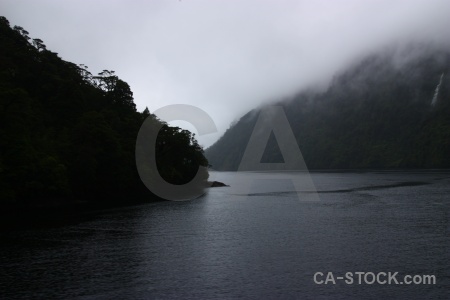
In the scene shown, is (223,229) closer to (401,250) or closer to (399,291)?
(401,250)

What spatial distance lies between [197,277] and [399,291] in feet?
53.2

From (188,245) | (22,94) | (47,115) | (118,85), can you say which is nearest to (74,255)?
(188,245)

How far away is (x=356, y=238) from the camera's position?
47.3 meters

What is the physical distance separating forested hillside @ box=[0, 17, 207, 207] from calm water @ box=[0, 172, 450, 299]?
22124 mm

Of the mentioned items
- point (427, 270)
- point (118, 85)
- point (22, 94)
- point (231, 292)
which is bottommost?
point (231, 292)

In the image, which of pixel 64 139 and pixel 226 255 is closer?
pixel 226 255

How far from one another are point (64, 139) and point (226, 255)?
263 ft

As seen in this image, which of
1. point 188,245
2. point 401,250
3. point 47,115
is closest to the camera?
point 401,250

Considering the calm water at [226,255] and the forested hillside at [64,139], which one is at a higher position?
the forested hillside at [64,139]

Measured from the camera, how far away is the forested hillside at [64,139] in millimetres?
77312

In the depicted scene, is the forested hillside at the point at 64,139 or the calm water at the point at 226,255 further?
the forested hillside at the point at 64,139

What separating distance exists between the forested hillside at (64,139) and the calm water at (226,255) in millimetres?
22124

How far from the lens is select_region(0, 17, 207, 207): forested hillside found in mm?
77312

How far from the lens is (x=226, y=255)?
4025cm
